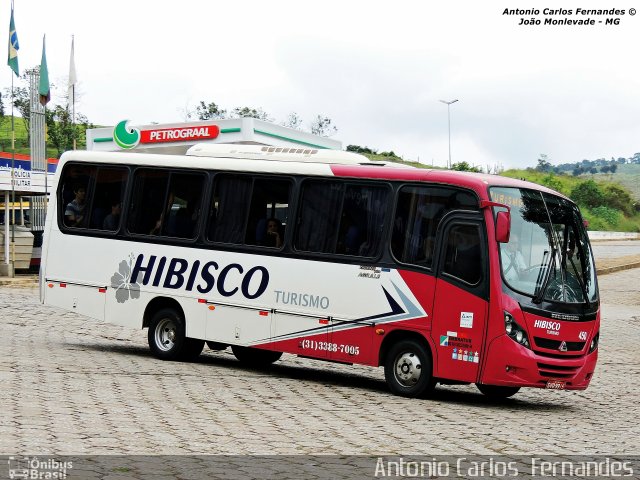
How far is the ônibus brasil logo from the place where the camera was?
4497 centimetres

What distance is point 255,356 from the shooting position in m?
18.7

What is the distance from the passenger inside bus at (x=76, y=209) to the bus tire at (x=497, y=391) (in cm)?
716

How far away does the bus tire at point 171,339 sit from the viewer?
17922mm

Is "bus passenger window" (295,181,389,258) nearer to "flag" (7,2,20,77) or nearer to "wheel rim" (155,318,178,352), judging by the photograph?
"wheel rim" (155,318,178,352)

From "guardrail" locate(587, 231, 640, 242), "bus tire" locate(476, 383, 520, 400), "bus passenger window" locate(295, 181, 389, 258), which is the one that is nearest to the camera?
"bus passenger window" locate(295, 181, 389, 258)

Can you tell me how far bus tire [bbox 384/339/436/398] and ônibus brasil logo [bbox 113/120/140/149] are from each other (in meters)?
31.3

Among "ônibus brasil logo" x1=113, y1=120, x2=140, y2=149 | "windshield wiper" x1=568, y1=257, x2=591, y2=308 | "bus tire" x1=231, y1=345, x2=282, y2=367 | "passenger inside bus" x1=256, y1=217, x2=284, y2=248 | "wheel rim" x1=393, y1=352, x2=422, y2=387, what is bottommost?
"bus tire" x1=231, y1=345, x2=282, y2=367

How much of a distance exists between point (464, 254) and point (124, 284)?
6.14 meters

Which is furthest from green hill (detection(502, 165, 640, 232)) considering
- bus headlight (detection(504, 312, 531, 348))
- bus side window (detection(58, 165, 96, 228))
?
bus headlight (detection(504, 312, 531, 348))

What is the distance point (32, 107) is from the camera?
4506 centimetres

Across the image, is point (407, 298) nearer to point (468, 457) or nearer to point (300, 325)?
point (300, 325)

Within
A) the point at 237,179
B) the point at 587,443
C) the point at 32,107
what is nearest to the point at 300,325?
the point at 237,179

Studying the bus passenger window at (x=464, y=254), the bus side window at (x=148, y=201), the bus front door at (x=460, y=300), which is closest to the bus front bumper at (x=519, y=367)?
the bus front door at (x=460, y=300)

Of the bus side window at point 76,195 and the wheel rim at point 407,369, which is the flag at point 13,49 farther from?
the wheel rim at point 407,369
